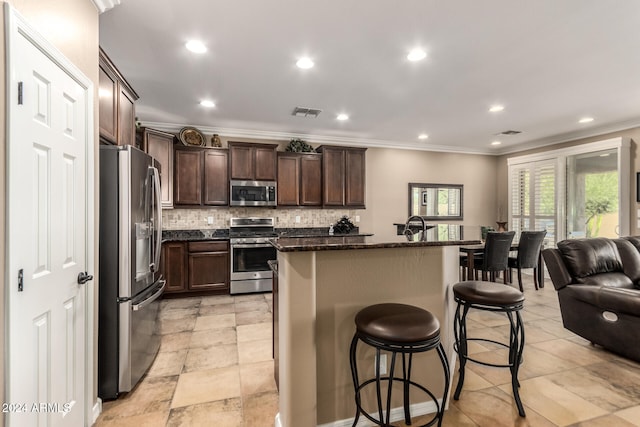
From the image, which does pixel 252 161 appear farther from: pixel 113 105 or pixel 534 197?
pixel 534 197

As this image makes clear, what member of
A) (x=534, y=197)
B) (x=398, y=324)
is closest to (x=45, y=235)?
(x=398, y=324)

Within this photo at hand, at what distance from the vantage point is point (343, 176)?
18.2 feet

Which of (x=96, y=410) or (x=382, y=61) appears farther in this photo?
(x=382, y=61)

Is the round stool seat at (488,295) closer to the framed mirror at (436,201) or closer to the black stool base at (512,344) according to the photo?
the black stool base at (512,344)

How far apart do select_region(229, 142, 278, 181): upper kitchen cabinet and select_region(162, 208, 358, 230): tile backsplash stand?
25.7 inches

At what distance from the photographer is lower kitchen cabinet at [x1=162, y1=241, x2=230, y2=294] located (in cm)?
457

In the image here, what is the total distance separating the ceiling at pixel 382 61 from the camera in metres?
2.22

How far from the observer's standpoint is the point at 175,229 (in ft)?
16.8

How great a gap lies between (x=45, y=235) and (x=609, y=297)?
406 centimetres

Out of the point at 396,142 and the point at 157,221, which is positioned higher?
the point at 396,142

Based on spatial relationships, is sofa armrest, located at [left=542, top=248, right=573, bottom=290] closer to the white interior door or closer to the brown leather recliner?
the brown leather recliner

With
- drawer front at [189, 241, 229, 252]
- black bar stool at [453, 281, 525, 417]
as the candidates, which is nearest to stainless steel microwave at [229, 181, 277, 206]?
drawer front at [189, 241, 229, 252]

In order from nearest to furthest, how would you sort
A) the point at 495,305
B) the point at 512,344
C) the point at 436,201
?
the point at 495,305 → the point at 512,344 → the point at 436,201

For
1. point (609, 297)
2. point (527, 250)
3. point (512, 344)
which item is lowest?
point (512, 344)
